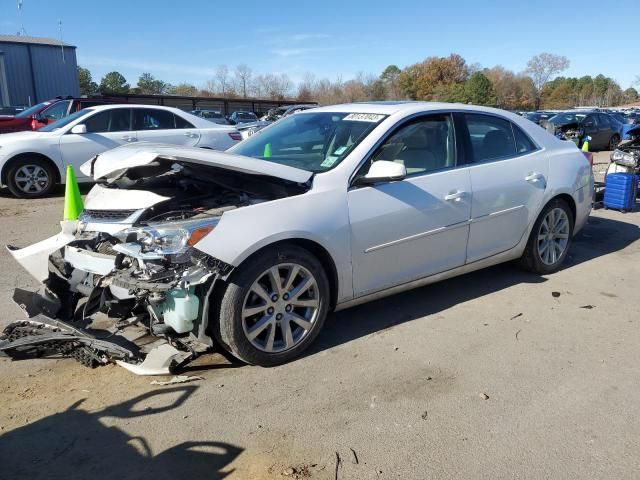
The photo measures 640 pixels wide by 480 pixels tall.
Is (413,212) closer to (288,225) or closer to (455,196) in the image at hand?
(455,196)

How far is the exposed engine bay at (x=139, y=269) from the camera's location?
10.4 feet

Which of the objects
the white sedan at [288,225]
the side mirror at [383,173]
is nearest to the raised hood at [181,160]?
the white sedan at [288,225]

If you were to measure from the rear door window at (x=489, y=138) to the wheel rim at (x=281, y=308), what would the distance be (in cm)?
198

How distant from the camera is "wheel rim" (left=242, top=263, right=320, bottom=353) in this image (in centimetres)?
334

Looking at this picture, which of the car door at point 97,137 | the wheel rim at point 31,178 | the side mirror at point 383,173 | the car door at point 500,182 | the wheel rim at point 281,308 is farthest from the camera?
the car door at point 97,137

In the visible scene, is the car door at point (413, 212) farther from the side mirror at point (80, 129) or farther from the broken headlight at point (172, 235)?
the side mirror at point (80, 129)

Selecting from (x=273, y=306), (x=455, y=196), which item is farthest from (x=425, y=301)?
(x=273, y=306)

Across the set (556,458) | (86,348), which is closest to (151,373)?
(86,348)

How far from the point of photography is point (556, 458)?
8.55ft

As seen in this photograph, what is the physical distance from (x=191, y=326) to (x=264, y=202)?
2.95ft

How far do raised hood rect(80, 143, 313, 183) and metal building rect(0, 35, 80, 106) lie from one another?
4991cm

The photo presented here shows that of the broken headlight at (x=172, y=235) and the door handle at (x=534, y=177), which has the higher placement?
the door handle at (x=534, y=177)

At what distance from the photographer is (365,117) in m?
4.27

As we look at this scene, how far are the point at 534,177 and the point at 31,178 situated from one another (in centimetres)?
856
